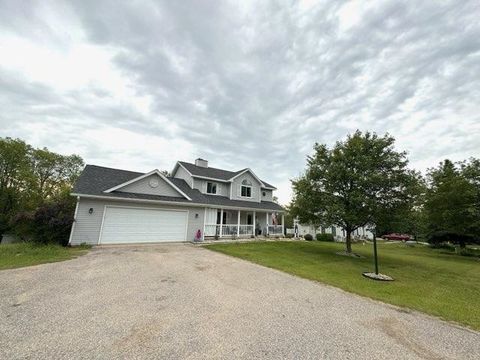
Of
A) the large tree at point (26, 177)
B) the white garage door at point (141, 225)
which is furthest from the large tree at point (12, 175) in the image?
the white garage door at point (141, 225)

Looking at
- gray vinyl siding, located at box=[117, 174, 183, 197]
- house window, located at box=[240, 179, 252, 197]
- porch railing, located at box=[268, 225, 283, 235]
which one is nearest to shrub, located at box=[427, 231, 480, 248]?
porch railing, located at box=[268, 225, 283, 235]

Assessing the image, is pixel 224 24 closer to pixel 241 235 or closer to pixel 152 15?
pixel 152 15

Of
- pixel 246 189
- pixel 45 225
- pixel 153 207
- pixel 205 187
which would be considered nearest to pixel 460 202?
pixel 246 189

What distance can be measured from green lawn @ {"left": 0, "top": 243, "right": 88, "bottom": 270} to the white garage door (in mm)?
2202

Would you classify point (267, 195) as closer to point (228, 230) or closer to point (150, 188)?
point (228, 230)

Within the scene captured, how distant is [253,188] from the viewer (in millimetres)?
24750

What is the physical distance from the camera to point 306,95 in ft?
50.0

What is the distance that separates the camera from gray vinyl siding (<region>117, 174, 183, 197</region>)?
15.6 metres

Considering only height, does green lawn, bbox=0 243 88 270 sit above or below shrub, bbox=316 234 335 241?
below

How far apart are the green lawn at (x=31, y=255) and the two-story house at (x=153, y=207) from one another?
71.8 inches

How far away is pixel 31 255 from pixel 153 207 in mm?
6790

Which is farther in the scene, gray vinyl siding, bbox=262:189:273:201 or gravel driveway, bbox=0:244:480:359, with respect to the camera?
gray vinyl siding, bbox=262:189:273:201

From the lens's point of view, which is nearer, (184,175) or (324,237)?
(184,175)

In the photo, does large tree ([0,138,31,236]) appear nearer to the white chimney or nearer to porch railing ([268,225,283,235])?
the white chimney
